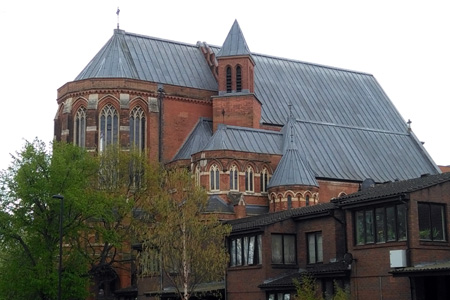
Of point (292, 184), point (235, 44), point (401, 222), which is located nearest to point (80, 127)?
point (235, 44)

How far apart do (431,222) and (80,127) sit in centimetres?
4384

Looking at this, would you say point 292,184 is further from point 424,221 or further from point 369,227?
point 424,221

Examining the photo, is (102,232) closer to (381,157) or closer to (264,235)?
(264,235)

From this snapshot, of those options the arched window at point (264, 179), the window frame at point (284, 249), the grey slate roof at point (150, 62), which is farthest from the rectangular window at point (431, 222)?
the grey slate roof at point (150, 62)

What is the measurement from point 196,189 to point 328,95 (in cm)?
4409

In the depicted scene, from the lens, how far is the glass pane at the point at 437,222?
35.4 metres

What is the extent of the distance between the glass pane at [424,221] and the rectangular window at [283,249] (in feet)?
32.1

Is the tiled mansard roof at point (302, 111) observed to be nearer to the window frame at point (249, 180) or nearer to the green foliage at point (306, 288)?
the window frame at point (249, 180)

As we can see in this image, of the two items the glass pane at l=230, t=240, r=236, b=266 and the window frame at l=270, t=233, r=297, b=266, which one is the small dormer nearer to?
the glass pane at l=230, t=240, r=236, b=266

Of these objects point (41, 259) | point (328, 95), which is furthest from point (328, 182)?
point (41, 259)

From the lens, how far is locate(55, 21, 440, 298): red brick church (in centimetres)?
6688

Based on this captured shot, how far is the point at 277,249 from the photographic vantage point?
4284cm

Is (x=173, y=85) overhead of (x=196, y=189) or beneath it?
overhead

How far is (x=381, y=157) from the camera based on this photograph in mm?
78875
